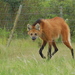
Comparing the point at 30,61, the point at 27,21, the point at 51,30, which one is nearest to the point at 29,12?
the point at 27,21

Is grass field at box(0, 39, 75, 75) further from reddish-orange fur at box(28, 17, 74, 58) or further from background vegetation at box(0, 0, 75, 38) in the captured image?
background vegetation at box(0, 0, 75, 38)

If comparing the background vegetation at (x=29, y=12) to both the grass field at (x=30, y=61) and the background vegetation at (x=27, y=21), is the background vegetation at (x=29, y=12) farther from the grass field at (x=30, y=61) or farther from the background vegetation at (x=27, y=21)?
the grass field at (x=30, y=61)

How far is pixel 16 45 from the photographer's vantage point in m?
11.4

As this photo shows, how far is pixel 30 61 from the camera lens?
19.4 feet

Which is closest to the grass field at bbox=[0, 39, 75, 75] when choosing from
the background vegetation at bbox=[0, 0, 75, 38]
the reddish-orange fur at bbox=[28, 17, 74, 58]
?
the reddish-orange fur at bbox=[28, 17, 74, 58]

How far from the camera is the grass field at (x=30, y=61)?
4.45 meters

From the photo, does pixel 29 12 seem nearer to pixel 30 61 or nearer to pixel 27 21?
pixel 27 21

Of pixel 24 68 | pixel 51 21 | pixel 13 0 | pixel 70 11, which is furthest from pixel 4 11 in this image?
pixel 24 68

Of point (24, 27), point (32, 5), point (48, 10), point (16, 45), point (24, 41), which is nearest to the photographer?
point (16, 45)

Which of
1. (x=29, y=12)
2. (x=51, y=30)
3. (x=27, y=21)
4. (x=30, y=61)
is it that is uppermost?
(x=29, y=12)

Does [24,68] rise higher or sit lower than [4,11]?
lower

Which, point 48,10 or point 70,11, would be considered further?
point 48,10

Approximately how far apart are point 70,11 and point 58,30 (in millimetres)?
6792

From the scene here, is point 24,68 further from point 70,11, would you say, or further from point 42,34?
Answer: point 70,11
